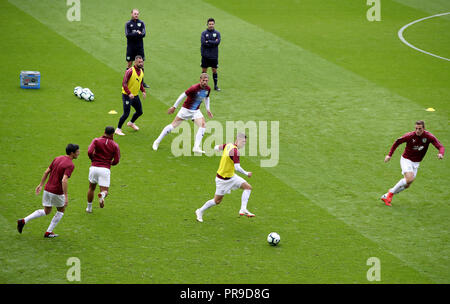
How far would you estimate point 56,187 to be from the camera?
12516 mm

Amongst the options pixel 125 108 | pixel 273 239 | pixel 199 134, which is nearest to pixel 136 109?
pixel 125 108

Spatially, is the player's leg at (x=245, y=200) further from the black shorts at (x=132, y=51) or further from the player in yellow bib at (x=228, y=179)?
the black shorts at (x=132, y=51)

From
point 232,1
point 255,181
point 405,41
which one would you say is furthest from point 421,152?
point 232,1

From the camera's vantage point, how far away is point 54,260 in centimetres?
1211

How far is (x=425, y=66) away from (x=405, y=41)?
328 centimetres

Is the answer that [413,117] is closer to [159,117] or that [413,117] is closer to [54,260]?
[159,117]
